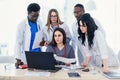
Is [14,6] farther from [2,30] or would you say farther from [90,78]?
[90,78]

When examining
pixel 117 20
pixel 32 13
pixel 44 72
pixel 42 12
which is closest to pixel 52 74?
pixel 44 72

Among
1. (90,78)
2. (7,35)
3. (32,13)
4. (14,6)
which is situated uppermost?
(14,6)

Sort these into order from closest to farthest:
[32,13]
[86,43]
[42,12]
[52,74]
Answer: [52,74] < [86,43] < [32,13] < [42,12]

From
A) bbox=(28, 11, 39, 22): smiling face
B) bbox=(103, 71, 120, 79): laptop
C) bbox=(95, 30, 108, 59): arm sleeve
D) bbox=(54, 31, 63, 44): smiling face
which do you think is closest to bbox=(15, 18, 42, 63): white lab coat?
bbox=(28, 11, 39, 22): smiling face

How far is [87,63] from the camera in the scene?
2738mm

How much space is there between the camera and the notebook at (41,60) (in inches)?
91.4

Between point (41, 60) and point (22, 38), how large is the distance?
0.97 meters

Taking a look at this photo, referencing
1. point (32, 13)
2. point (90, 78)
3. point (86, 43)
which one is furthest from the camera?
point (32, 13)

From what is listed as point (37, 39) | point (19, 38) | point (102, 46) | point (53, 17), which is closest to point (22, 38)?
point (19, 38)

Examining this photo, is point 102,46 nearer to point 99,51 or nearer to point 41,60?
point 99,51

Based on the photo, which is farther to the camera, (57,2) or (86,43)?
(57,2)

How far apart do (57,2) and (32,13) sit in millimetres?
1206

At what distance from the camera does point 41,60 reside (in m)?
2.36

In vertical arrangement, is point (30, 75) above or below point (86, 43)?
below
